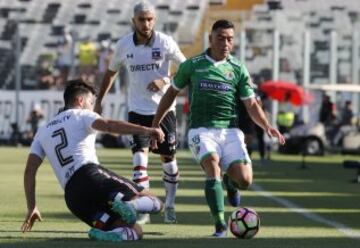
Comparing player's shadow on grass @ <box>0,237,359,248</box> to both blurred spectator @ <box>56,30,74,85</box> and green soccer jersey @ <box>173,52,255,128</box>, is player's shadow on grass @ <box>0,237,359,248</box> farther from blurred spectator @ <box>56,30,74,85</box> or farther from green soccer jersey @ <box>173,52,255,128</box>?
blurred spectator @ <box>56,30,74,85</box>

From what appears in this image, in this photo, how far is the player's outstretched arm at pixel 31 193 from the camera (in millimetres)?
11805

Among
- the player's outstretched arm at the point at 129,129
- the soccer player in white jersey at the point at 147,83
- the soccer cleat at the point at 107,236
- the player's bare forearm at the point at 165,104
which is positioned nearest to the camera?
the player's outstretched arm at the point at 129,129

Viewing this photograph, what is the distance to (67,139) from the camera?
11.9m

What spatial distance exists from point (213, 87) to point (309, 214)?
384 cm

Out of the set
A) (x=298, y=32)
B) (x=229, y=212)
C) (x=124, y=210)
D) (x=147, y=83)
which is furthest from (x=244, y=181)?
(x=298, y=32)

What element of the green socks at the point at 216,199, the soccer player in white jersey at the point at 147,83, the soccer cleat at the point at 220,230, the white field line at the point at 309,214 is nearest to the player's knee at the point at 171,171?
the soccer player in white jersey at the point at 147,83

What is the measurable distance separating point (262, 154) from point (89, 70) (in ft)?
51.8

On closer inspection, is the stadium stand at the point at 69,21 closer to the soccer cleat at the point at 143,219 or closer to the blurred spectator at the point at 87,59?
the blurred spectator at the point at 87,59

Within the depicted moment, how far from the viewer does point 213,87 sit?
517 inches

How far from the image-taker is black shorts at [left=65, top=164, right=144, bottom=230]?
11773 mm

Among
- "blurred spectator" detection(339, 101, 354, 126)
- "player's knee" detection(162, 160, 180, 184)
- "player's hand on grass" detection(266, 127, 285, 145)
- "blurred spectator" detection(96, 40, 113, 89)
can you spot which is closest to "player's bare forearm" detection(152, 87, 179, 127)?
"player's hand on grass" detection(266, 127, 285, 145)

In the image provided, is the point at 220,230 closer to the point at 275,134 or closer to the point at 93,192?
the point at 275,134

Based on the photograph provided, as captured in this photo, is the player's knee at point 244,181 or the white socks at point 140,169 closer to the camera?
the player's knee at point 244,181

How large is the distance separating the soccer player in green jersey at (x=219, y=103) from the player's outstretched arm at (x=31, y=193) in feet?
5.53
